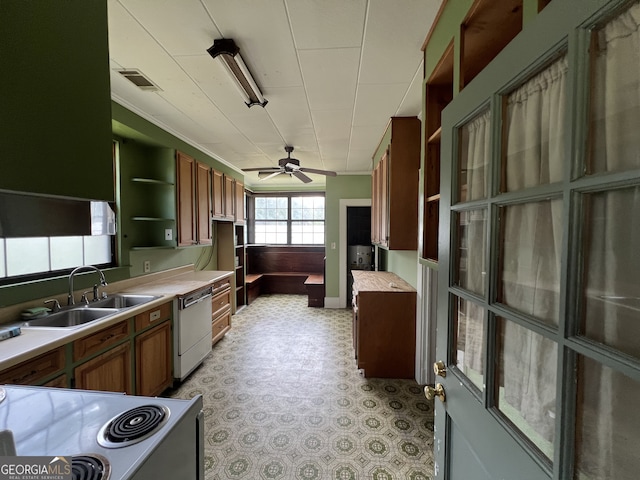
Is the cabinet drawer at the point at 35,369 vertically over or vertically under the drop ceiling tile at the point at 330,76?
under

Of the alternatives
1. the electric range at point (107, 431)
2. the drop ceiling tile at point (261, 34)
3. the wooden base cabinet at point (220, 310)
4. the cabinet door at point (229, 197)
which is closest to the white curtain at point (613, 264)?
the electric range at point (107, 431)

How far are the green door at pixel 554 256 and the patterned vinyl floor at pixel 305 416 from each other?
41.9 inches

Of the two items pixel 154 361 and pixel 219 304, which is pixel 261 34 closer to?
pixel 154 361

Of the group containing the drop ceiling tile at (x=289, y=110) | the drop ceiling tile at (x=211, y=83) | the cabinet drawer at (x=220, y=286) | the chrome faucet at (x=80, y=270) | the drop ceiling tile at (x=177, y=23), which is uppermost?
the drop ceiling tile at (x=289, y=110)

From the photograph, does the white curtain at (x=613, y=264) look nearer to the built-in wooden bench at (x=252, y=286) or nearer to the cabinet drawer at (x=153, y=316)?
the cabinet drawer at (x=153, y=316)

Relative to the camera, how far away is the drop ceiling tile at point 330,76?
172 centimetres

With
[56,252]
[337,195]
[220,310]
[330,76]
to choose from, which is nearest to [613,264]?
[330,76]

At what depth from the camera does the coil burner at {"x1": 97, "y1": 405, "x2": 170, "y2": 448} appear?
77 centimetres

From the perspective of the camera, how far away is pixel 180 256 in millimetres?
3602

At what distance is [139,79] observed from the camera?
6.62 feet

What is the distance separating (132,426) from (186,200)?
283cm

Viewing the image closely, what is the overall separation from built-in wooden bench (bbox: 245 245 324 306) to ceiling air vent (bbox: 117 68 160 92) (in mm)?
4450

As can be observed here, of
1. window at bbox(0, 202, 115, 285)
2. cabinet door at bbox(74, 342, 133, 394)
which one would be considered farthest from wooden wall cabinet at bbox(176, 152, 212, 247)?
cabinet door at bbox(74, 342, 133, 394)

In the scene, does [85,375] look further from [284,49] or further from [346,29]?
[346,29]
